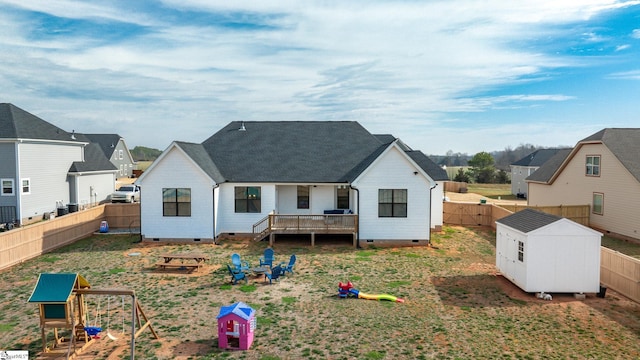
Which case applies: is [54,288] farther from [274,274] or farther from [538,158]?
[538,158]

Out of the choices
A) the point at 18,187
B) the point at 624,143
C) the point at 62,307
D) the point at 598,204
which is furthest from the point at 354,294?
the point at 18,187

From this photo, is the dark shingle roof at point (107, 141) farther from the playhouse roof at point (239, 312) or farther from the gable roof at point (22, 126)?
the playhouse roof at point (239, 312)

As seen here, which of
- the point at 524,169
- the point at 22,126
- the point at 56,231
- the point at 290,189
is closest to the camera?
the point at 56,231

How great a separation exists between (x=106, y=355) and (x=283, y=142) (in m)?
19.7

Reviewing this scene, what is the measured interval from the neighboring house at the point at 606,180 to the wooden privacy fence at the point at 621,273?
11.0 metres

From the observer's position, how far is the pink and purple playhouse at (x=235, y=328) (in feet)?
36.1

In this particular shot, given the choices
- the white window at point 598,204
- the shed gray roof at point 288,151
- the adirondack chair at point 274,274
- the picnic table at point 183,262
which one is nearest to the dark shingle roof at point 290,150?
the shed gray roof at point 288,151

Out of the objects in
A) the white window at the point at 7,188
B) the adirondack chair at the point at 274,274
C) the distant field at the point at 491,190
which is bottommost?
the adirondack chair at the point at 274,274

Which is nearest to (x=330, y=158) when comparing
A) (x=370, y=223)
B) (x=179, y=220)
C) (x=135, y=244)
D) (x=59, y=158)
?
(x=370, y=223)

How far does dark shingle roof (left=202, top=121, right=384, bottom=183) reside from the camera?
25.8 meters

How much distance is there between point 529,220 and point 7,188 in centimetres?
3279

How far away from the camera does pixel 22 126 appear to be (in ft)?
98.4

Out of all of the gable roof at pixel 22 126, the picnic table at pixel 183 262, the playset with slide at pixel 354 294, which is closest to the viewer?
the playset with slide at pixel 354 294

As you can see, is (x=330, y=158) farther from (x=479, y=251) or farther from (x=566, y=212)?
(x=566, y=212)
